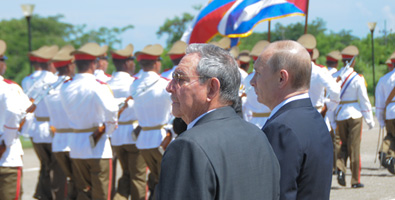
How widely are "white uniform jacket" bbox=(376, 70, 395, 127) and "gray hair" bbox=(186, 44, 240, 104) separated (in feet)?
27.0

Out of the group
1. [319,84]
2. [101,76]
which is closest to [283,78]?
[319,84]

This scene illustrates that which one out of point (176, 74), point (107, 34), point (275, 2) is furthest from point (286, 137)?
point (107, 34)

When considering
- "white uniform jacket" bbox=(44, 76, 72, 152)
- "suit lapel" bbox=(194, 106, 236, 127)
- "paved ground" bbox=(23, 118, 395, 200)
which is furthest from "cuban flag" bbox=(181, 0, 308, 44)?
"suit lapel" bbox=(194, 106, 236, 127)

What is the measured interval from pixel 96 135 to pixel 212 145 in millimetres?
5258

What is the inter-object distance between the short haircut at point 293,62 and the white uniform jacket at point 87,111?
4.27m

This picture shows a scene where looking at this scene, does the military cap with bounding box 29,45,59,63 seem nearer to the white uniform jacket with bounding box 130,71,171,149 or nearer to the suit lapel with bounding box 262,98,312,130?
the white uniform jacket with bounding box 130,71,171,149

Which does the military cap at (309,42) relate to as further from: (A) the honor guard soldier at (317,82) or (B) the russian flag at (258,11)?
(B) the russian flag at (258,11)

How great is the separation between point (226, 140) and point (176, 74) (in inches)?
14.7

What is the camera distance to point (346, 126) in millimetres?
10562

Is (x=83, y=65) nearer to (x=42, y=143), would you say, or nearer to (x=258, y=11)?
(x=42, y=143)

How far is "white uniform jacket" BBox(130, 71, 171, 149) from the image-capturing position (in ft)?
27.0

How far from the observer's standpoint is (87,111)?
7438mm

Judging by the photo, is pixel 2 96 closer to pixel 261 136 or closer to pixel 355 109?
pixel 261 136

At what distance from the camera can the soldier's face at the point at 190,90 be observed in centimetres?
260
